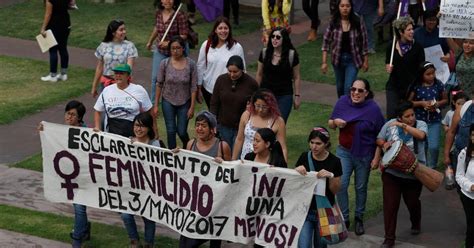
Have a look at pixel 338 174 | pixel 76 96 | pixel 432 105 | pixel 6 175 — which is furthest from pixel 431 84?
pixel 76 96

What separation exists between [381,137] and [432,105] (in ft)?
5.60

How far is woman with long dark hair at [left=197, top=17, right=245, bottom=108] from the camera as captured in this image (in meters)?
13.4

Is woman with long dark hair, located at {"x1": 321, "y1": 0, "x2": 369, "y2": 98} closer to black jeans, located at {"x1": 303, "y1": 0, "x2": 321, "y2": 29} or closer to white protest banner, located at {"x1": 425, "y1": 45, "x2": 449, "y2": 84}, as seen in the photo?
white protest banner, located at {"x1": 425, "y1": 45, "x2": 449, "y2": 84}

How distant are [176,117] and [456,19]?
11.5 feet

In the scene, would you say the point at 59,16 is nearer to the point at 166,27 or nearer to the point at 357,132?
the point at 166,27

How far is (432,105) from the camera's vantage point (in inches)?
502

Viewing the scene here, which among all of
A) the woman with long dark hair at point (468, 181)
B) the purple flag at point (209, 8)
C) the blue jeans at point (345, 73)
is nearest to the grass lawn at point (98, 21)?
the purple flag at point (209, 8)

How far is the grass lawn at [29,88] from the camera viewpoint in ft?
53.2

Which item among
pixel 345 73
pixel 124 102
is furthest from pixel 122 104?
pixel 345 73

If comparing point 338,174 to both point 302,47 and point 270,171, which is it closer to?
point 270,171

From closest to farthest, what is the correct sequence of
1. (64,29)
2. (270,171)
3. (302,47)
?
1. (270,171)
2. (64,29)
3. (302,47)

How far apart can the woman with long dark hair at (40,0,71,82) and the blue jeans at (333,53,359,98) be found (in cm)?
468

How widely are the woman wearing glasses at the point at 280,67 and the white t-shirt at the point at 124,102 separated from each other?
1.66 metres

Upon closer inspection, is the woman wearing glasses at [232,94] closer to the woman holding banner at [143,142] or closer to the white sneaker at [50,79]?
the woman holding banner at [143,142]
